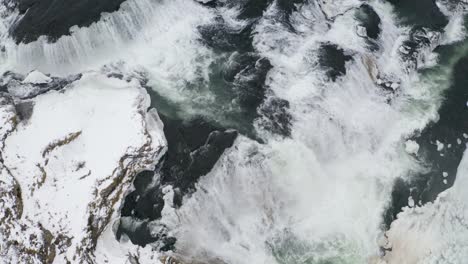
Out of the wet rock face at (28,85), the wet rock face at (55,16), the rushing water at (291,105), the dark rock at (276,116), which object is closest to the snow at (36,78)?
the wet rock face at (28,85)

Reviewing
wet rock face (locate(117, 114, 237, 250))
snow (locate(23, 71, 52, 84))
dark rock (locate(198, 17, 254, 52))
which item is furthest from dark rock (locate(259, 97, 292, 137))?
snow (locate(23, 71, 52, 84))

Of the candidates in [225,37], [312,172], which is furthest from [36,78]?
[312,172]

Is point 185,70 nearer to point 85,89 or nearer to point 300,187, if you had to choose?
point 85,89

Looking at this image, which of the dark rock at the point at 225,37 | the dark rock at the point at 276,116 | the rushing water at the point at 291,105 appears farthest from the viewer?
the dark rock at the point at 225,37

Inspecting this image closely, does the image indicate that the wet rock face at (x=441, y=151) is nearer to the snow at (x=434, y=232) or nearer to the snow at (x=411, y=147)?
the snow at (x=411, y=147)

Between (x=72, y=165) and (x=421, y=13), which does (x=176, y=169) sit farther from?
(x=421, y=13)

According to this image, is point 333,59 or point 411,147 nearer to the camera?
point 411,147
